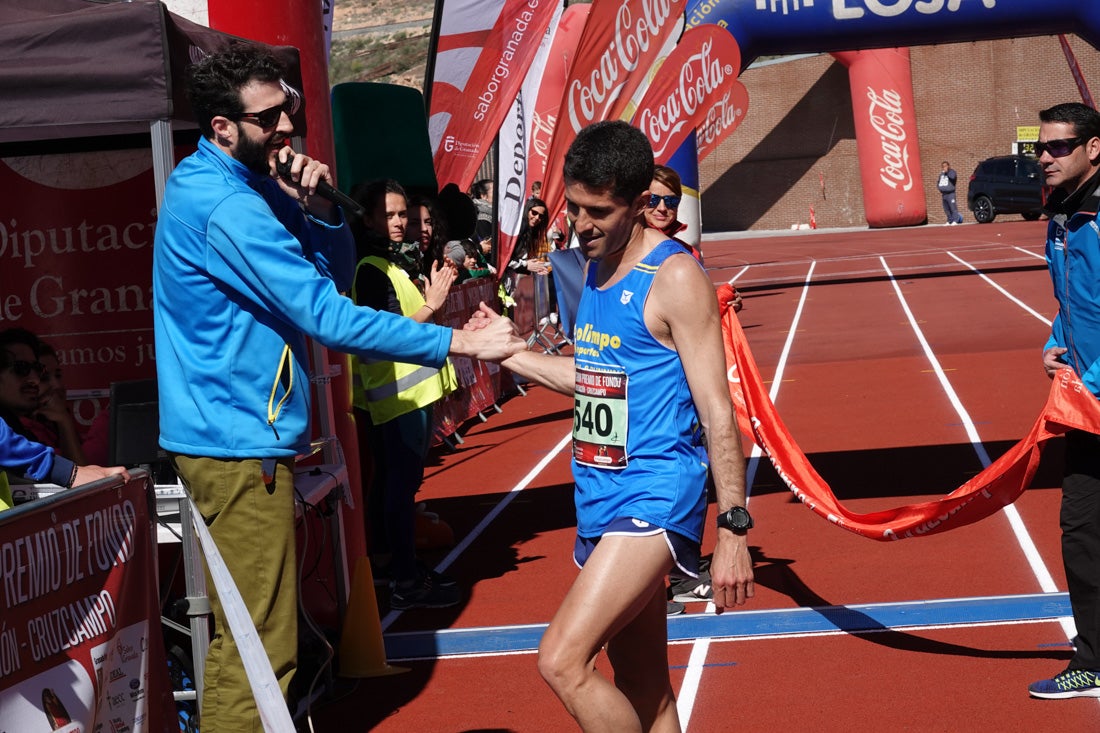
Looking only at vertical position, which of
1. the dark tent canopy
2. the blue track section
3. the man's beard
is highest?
the dark tent canopy

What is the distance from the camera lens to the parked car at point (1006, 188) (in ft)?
139

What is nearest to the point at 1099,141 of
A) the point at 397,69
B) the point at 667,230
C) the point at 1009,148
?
the point at 667,230

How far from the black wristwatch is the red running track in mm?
1682

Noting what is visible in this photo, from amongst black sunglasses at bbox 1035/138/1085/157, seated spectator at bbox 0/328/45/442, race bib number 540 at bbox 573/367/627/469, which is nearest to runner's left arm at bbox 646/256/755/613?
race bib number 540 at bbox 573/367/627/469

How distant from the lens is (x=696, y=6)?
1822 centimetres

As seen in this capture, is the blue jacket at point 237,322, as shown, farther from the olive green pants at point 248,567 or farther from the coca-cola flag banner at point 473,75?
the coca-cola flag banner at point 473,75

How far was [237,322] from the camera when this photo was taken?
385 cm

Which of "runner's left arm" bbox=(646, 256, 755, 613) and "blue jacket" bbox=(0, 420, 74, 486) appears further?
"blue jacket" bbox=(0, 420, 74, 486)

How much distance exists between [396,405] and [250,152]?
306 centimetres

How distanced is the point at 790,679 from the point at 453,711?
141 cm

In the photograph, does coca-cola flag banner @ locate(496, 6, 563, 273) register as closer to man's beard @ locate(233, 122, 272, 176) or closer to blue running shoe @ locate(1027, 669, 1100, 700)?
blue running shoe @ locate(1027, 669, 1100, 700)

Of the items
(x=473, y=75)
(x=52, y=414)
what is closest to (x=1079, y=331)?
(x=52, y=414)

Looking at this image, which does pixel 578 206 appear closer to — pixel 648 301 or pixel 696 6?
pixel 648 301

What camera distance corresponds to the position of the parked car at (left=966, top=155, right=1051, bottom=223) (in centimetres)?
4244
